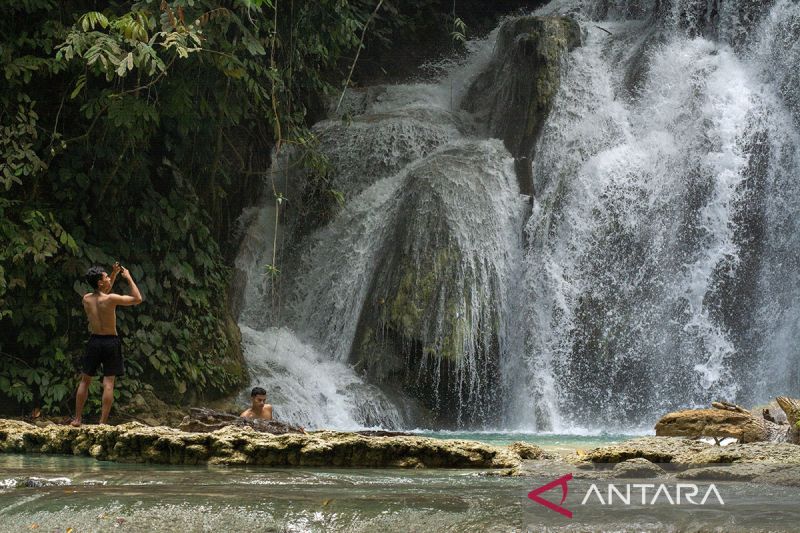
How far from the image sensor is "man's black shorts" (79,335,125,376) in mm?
7637

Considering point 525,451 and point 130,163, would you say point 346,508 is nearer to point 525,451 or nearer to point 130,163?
point 525,451

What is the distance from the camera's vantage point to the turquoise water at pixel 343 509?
116 inches

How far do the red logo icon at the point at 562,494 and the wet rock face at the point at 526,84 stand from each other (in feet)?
32.7

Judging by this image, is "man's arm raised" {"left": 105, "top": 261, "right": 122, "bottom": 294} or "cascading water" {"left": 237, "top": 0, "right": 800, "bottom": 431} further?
"cascading water" {"left": 237, "top": 0, "right": 800, "bottom": 431}

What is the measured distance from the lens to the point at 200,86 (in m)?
9.52

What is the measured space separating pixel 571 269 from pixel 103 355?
276 inches

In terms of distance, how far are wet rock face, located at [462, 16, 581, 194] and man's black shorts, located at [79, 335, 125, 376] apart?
7582 mm

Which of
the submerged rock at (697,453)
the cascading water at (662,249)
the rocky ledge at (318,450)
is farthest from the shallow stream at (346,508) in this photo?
the cascading water at (662,249)

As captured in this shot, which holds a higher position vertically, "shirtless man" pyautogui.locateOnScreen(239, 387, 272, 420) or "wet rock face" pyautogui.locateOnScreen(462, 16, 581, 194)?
"wet rock face" pyautogui.locateOnScreen(462, 16, 581, 194)

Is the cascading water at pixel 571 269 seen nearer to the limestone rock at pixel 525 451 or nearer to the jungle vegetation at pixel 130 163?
the jungle vegetation at pixel 130 163

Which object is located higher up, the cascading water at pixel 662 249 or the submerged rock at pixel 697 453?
the cascading water at pixel 662 249

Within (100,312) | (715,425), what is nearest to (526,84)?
(100,312)

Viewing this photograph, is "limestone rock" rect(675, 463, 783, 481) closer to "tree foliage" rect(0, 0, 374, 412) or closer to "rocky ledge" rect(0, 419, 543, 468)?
"rocky ledge" rect(0, 419, 543, 468)

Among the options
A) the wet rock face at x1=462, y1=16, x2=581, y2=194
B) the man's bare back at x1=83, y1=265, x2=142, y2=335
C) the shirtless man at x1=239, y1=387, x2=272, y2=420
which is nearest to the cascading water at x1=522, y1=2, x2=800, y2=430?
the wet rock face at x1=462, y1=16, x2=581, y2=194
